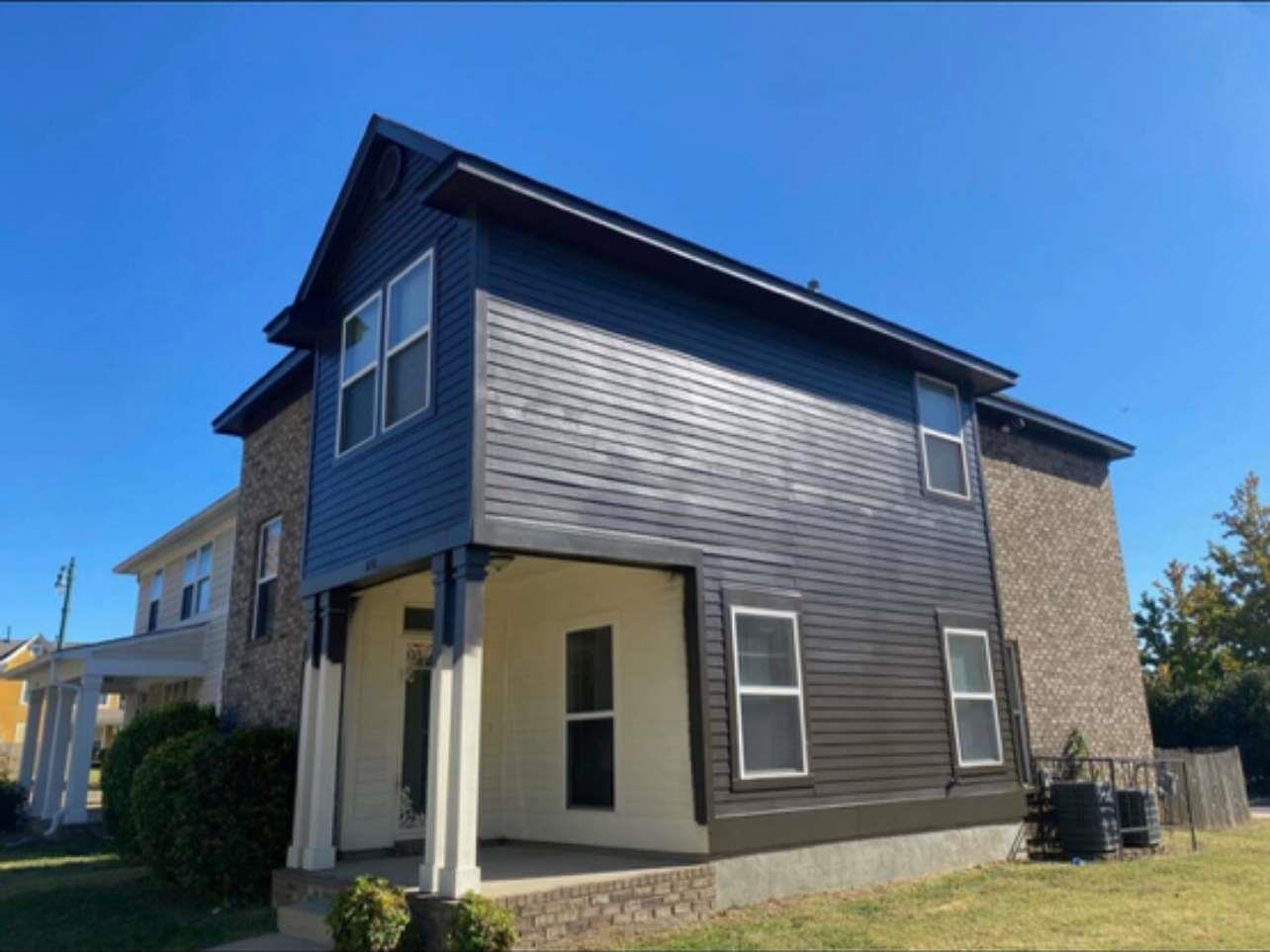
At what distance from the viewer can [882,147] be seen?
9.48m

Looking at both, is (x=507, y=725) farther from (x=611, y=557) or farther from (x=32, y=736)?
(x=32, y=736)

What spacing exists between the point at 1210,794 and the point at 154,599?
67.3 feet

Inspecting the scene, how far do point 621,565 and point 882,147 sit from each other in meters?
4.87

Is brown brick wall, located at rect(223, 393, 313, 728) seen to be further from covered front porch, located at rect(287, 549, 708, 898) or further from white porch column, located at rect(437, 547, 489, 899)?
white porch column, located at rect(437, 547, 489, 899)

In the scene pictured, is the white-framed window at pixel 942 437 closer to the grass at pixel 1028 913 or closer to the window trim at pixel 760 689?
the window trim at pixel 760 689

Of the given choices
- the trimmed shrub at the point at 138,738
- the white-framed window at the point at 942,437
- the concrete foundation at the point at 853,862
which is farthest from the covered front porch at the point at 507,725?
the white-framed window at the point at 942,437

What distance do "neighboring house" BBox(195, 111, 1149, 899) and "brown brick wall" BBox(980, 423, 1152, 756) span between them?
5.86 feet

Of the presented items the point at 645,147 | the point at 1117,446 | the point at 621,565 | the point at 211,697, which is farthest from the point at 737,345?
the point at 211,697

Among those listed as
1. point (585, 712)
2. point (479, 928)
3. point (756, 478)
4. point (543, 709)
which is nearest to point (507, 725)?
point (543, 709)

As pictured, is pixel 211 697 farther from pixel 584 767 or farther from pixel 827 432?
pixel 827 432

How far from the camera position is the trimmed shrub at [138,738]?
12.8 m

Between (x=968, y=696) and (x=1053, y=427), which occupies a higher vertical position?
(x=1053, y=427)

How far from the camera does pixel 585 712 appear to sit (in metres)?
10.1

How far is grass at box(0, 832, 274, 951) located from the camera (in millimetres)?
8133
